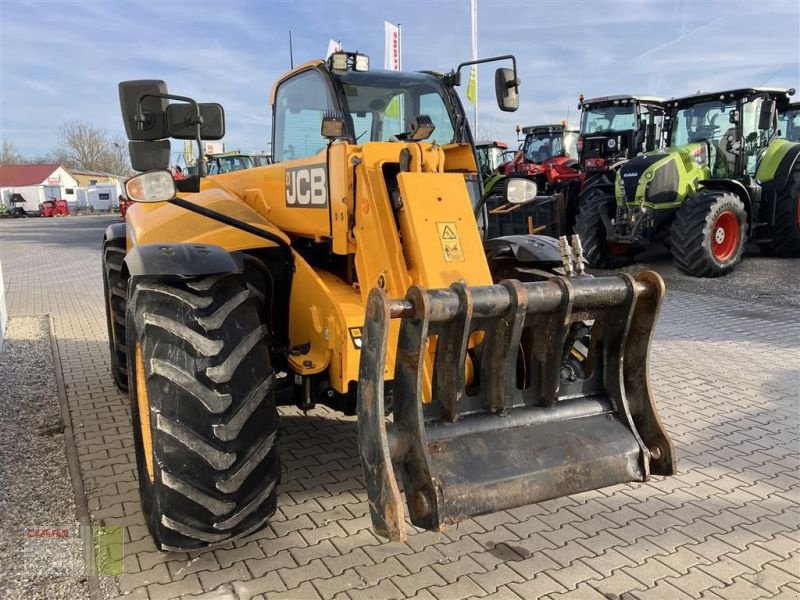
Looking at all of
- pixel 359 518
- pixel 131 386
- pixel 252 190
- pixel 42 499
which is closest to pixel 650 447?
pixel 359 518

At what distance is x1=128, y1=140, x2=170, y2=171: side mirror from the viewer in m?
2.98

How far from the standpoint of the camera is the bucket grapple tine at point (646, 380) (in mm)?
2799

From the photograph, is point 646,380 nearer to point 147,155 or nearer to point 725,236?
point 147,155

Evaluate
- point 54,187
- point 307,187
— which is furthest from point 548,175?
point 54,187

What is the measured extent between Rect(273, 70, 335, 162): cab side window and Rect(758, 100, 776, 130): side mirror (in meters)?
10.2

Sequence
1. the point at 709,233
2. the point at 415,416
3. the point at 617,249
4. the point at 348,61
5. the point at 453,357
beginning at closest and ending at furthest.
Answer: the point at 415,416
the point at 453,357
the point at 348,61
the point at 709,233
the point at 617,249

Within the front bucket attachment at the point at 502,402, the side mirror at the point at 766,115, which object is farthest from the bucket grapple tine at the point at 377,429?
the side mirror at the point at 766,115

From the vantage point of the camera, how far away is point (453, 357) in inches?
102

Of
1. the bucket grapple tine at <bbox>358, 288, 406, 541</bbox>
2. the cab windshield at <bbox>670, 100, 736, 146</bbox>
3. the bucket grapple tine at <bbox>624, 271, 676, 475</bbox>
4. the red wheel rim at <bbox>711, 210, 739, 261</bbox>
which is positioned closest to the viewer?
the bucket grapple tine at <bbox>358, 288, 406, 541</bbox>

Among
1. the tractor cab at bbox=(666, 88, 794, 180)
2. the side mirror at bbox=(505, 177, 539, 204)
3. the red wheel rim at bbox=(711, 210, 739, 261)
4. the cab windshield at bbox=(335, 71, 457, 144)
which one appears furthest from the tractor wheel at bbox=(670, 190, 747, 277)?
the side mirror at bbox=(505, 177, 539, 204)

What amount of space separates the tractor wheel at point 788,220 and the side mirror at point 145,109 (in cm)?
1141

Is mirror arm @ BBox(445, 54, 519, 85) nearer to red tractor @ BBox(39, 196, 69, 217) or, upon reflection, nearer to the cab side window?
the cab side window

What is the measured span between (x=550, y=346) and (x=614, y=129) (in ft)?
43.7

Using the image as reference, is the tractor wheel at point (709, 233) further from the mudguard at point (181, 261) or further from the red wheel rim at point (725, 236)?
the mudguard at point (181, 261)
